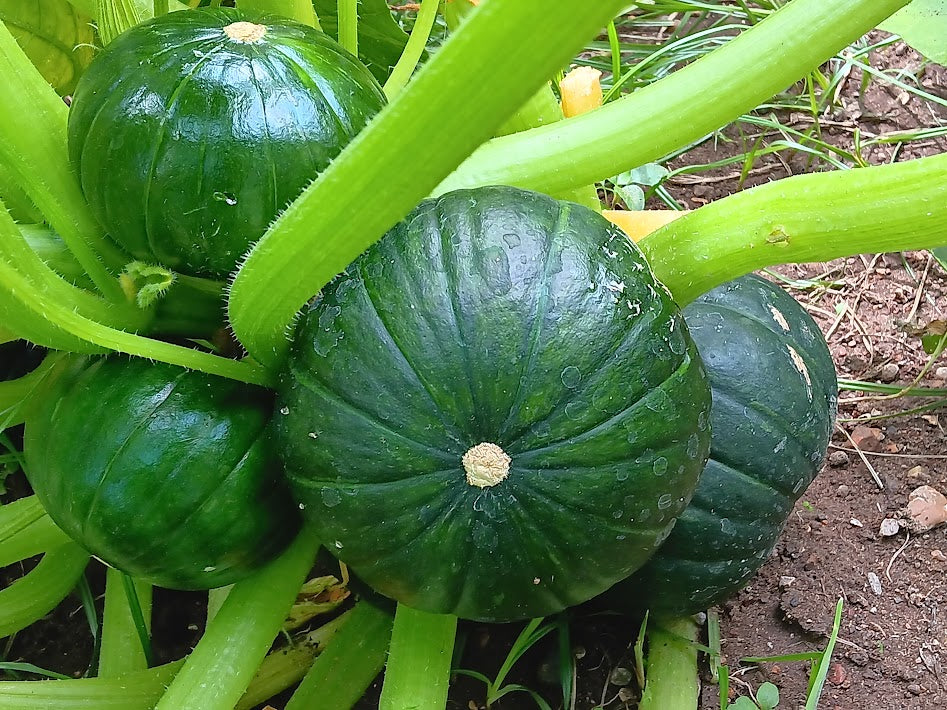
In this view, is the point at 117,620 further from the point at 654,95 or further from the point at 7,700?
the point at 654,95

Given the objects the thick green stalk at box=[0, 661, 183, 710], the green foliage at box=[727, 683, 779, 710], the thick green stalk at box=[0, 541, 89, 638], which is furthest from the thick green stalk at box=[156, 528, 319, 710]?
the green foliage at box=[727, 683, 779, 710]

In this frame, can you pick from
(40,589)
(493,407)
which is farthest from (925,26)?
(40,589)

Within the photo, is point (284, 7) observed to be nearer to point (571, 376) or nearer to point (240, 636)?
point (571, 376)

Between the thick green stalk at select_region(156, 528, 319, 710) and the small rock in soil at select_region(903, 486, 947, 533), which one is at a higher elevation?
the thick green stalk at select_region(156, 528, 319, 710)

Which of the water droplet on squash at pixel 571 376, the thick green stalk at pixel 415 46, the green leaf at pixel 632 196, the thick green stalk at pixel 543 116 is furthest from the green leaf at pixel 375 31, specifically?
the water droplet on squash at pixel 571 376

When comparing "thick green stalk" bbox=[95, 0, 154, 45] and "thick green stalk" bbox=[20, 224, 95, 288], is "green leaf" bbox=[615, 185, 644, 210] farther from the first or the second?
"thick green stalk" bbox=[20, 224, 95, 288]
